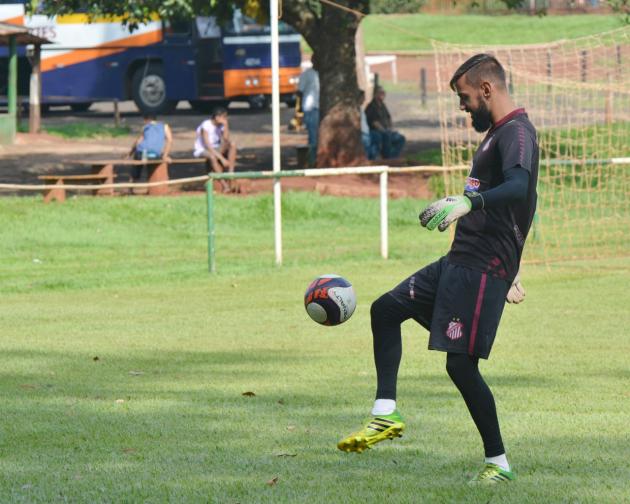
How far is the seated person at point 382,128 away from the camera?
2872 centimetres

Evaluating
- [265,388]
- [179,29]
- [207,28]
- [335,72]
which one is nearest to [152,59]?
[179,29]

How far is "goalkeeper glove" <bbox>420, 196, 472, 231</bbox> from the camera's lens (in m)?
5.64

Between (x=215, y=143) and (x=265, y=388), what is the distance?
1624 centimetres

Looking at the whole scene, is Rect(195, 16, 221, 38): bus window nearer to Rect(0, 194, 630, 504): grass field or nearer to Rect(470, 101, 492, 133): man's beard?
Rect(0, 194, 630, 504): grass field

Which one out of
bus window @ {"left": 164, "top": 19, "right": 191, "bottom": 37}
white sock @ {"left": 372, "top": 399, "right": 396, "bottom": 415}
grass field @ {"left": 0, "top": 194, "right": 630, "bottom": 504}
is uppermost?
bus window @ {"left": 164, "top": 19, "right": 191, "bottom": 37}

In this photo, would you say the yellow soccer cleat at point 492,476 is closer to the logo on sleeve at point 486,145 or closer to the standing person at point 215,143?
the logo on sleeve at point 486,145

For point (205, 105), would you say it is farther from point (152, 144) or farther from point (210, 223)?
point (210, 223)

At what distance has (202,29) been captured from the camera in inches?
1550

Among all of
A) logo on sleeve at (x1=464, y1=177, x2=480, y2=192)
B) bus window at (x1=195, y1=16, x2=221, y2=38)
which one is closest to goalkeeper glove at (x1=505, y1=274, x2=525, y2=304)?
logo on sleeve at (x1=464, y1=177, x2=480, y2=192)

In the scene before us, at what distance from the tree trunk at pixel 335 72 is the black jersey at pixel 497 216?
1876 centimetres

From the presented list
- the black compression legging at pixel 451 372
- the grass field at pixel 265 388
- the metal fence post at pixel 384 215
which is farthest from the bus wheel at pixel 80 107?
the black compression legging at pixel 451 372

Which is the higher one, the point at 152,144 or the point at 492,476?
the point at 152,144

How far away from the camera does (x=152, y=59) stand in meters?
39.8

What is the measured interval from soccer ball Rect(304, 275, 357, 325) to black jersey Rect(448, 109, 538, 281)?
1.12 m
